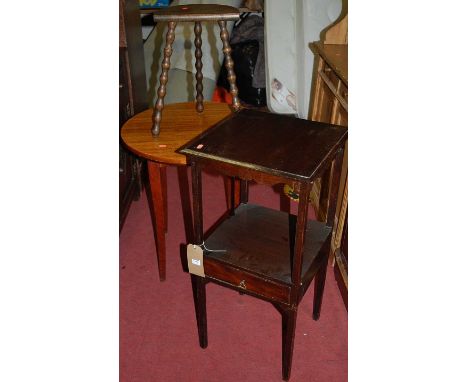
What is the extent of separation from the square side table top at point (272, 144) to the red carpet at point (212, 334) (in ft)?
2.67

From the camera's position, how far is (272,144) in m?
1.41

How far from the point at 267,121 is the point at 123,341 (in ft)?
3.30

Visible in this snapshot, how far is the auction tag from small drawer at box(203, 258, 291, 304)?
17 millimetres

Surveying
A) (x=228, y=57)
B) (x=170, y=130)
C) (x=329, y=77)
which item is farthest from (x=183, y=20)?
(x=329, y=77)

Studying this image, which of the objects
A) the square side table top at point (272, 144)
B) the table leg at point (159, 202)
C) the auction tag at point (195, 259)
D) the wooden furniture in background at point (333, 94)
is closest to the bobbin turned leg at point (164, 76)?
the table leg at point (159, 202)

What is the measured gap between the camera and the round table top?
1.74 m

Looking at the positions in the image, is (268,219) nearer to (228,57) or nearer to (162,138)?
(162,138)

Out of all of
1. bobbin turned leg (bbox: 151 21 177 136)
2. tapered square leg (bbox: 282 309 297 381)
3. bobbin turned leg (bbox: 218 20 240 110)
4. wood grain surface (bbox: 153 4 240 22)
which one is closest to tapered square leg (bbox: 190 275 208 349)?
tapered square leg (bbox: 282 309 297 381)

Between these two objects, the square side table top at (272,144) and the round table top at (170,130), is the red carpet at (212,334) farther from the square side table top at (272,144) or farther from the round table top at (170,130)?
the square side table top at (272,144)

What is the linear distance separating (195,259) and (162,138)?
560 mm

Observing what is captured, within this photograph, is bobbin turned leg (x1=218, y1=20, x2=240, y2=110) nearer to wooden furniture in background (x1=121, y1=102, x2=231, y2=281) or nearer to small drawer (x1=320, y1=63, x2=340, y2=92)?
wooden furniture in background (x1=121, y1=102, x2=231, y2=281)

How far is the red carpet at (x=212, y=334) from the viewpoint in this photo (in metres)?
1.70

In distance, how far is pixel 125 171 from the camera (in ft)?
8.05
